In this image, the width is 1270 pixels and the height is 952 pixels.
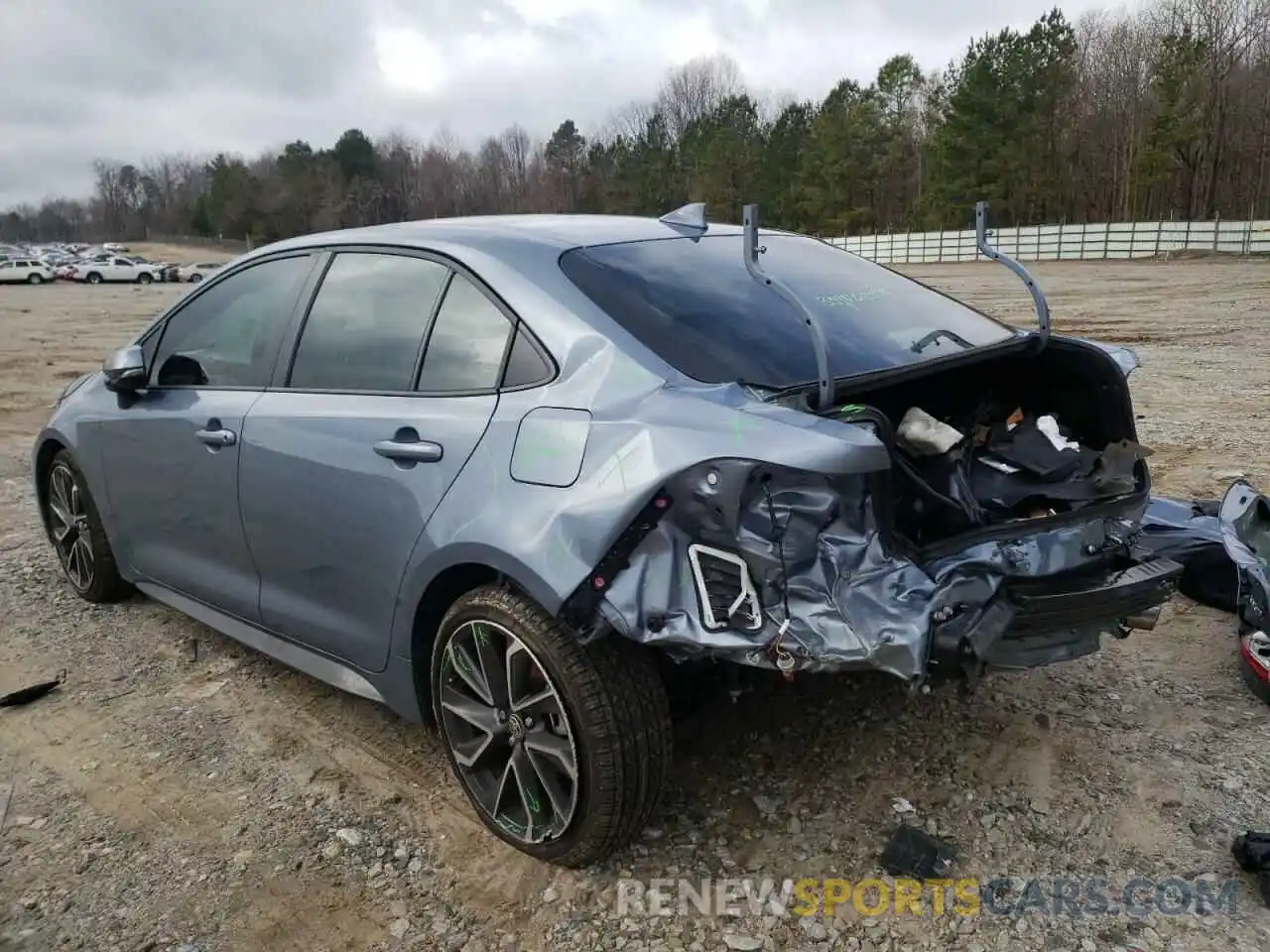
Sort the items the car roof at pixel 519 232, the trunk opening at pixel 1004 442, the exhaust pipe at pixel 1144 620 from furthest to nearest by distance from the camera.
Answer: the car roof at pixel 519 232, the exhaust pipe at pixel 1144 620, the trunk opening at pixel 1004 442

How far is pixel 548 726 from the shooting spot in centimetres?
254

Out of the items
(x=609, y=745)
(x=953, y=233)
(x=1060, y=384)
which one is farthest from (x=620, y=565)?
(x=953, y=233)

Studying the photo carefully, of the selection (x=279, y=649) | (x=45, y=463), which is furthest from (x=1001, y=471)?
(x=45, y=463)

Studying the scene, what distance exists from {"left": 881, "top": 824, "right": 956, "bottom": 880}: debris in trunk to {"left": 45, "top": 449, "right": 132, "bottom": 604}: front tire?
3418 millimetres

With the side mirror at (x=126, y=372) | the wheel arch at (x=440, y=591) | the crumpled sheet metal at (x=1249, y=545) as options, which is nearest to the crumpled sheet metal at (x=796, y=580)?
the wheel arch at (x=440, y=591)

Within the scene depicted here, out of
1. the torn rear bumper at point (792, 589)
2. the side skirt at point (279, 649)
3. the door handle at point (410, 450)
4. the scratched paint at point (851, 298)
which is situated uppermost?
the scratched paint at point (851, 298)

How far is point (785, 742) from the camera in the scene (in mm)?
3180

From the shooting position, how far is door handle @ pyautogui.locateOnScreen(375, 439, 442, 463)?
2639 millimetres

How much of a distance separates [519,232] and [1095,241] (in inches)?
1702

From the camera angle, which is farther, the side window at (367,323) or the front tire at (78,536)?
the front tire at (78,536)

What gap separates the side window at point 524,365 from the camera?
8.40 feet

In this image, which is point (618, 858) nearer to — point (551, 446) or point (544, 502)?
point (544, 502)

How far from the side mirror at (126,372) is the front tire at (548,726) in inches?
73.8

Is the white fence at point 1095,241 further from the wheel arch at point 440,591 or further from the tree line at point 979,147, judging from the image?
the wheel arch at point 440,591
